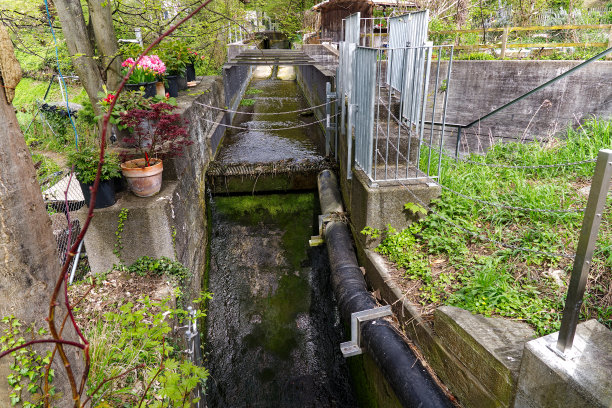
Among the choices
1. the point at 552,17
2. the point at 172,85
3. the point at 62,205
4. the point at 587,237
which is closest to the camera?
the point at 587,237

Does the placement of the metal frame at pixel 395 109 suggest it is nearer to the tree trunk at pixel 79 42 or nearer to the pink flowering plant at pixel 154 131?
the pink flowering plant at pixel 154 131

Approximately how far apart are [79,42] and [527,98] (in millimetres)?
7465

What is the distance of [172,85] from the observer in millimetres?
6184

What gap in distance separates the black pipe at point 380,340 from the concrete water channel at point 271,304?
0.98 meters

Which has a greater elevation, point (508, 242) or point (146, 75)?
point (146, 75)

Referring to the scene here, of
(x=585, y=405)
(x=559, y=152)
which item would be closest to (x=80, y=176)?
(x=585, y=405)

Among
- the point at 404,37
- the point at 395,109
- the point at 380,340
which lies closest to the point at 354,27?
the point at 404,37

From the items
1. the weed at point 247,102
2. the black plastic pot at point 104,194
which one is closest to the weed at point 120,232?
the black plastic pot at point 104,194

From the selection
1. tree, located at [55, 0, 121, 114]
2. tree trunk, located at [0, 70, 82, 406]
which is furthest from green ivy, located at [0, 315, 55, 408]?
tree, located at [55, 0, 121, 114]

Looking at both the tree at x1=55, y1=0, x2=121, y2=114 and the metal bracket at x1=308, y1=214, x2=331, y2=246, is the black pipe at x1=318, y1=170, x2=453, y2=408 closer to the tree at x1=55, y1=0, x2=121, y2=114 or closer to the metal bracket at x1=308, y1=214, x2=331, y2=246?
the metal bracket at x1=308, y1=214, x2=331, y2=246

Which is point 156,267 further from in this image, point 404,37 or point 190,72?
point 190,72

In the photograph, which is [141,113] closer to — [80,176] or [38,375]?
[80,176]

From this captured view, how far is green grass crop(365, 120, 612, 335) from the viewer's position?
2.83m

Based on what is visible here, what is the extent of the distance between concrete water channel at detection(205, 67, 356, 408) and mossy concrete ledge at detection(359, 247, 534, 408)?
174cm
